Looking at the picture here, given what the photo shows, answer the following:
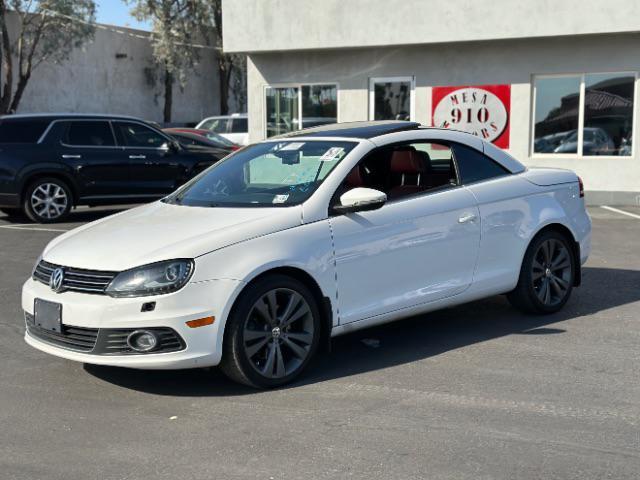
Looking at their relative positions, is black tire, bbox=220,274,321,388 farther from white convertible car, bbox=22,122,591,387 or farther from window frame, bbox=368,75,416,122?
window frame, bbox=368,75,416,122

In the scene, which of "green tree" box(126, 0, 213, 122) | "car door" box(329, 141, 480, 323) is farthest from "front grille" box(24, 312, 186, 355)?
"green tree" box(126, 0, 213, 122)

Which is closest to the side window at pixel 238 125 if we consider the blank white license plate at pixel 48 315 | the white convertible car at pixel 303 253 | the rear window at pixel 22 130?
the rear window at pixel 22 130

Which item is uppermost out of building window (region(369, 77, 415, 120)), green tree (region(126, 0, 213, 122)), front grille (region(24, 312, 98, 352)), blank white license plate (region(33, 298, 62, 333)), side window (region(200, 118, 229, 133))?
green tree (region(126, 0, 213, 122))

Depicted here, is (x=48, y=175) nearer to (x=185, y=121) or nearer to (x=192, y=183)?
(x=192, y=183)

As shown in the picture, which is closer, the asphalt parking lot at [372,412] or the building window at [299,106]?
the asphalt parking lot at [372,412]

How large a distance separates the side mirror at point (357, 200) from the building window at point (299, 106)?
11758 mm

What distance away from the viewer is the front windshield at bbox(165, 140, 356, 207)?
577 cm

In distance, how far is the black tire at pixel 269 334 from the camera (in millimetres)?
5047

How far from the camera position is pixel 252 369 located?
5.12 metres

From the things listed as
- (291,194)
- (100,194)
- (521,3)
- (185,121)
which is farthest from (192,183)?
(185,121)

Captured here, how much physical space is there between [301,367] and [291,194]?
118 cm

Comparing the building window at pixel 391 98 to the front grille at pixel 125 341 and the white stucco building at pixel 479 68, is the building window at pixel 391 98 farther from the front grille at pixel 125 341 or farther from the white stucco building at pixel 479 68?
the front grille at pixel 125 341

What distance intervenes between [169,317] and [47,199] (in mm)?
9462

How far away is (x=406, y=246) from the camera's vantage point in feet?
19.2
